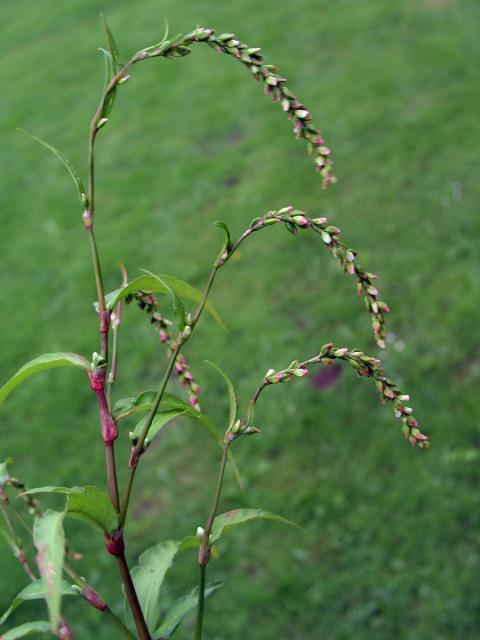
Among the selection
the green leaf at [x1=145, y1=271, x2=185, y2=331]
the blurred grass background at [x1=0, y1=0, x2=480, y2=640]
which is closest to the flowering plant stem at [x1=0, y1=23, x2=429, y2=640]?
the green leaf at [x1=145, y1=271, x2=185, y2=331]

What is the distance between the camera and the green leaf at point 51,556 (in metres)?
0.93

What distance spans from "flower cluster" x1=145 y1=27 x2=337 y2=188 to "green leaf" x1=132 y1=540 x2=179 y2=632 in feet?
2.22

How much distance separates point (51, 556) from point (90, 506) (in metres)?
0.18

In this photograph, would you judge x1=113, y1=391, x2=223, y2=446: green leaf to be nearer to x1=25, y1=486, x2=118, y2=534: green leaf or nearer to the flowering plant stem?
the flowering plant stem

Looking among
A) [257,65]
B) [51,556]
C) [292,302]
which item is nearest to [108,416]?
[51,556]

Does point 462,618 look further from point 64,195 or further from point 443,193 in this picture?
point 64,195

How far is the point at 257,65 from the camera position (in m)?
1.23

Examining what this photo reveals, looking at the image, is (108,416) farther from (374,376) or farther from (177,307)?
(374,376)

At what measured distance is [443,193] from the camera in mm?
7047

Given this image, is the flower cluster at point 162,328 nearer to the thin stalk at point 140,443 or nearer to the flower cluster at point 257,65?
the thin stalk at point 140,443

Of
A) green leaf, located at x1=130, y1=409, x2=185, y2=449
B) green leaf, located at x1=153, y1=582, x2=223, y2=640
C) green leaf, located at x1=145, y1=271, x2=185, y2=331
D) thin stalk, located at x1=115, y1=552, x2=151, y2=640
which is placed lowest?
green leaf, located at x1=153, y1=582, x2=223, y2=640

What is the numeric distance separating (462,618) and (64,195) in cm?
662

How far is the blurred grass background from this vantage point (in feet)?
15.3

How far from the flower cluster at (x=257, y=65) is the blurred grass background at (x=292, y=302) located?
11.6ft
